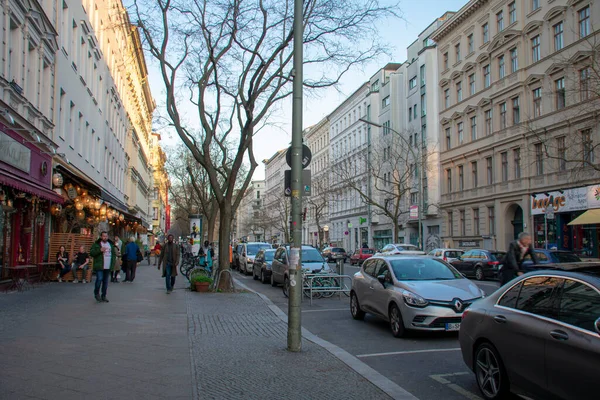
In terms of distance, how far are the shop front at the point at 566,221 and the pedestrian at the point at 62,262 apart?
2403 cm

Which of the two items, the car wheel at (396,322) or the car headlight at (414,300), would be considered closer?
the car headlight at (414,300)

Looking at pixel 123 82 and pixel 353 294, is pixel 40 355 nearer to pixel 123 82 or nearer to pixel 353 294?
pixel 353 294

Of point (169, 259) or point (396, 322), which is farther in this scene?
point (169, 259)

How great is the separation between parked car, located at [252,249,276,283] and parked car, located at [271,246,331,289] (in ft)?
4.17

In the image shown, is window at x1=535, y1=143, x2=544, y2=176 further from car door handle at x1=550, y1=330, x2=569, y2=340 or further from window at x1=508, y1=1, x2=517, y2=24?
car door handle at x1=550, y1=330, x2=569, y2=340

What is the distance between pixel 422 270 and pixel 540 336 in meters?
6.09

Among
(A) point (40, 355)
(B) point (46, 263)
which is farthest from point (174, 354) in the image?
(B) point (46, 263)

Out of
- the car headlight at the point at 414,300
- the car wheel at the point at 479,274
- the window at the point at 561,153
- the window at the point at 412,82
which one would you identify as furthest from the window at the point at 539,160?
the car headlight at the point at 414,300

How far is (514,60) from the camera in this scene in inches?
1502

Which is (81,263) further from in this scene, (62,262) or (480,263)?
(480,263)

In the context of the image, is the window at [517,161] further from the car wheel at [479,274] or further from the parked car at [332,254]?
the parked car at [332,254]

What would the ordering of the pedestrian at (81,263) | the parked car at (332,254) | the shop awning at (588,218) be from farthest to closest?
the parked car at (332,254), the shop awning at (588,218), the pedestrian at (81,263)

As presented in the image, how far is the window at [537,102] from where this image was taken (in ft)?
116

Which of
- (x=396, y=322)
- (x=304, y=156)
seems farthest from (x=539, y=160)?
(x=304, y=156)
